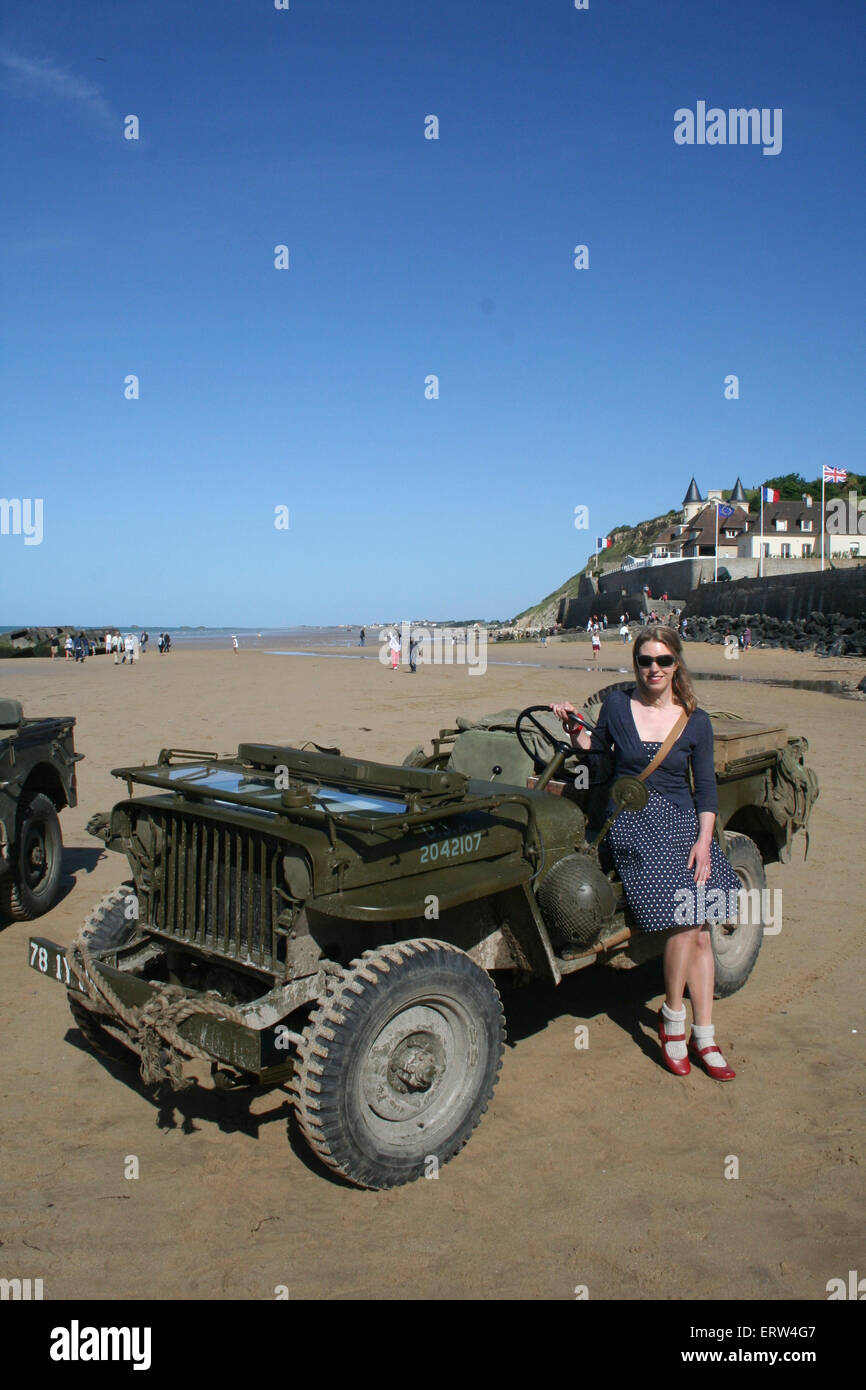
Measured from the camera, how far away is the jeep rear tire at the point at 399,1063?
10.2 feet

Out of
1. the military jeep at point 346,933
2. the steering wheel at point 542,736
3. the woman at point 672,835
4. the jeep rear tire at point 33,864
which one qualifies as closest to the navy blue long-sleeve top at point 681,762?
the woman at point 672,835

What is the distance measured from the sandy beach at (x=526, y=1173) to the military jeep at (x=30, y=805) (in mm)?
467

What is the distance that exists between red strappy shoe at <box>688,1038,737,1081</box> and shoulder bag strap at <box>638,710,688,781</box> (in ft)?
4.31

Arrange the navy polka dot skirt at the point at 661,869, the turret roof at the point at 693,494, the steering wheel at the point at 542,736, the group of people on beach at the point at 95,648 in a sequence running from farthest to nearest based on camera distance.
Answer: the turret roof at the point at 693,494
the group of people on beach at the point at 95,648
the steering wheel at the point at 542,736
the navy polka dot skirt at the point at 661,869

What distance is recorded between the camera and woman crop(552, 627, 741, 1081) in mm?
4000

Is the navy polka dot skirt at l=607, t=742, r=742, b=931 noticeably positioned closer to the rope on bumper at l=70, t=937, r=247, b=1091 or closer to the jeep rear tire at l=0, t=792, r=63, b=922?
the rope on bumper at l=70, t=937, r=247, b=1091

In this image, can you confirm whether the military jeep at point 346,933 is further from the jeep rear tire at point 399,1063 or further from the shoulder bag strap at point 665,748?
the shoulder bag strap at point 665,748

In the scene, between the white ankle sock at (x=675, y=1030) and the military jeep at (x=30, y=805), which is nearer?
the white ankle sock at (x=675, y=1030)

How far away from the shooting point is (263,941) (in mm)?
3445

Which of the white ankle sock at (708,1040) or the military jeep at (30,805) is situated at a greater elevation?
the military jeep at (30,805)

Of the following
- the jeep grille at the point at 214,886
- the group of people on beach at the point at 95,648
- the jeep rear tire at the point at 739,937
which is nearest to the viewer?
the jeep grille at the point at 214,886

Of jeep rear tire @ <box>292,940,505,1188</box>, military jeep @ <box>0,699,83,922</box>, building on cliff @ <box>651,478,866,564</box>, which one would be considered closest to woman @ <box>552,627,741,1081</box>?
jeep rear tire @ <box>292,940,505,1188</box>

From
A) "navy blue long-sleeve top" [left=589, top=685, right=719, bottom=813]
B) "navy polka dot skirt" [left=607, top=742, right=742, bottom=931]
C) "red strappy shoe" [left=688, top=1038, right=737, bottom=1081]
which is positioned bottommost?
"red strappy shoe" [left=688, top=1038, right=737, bottom=1081]
